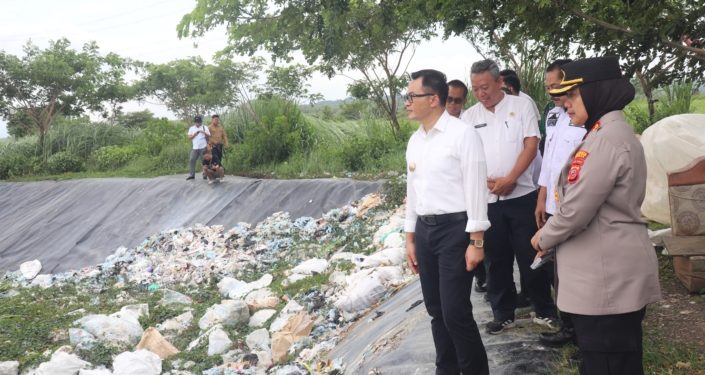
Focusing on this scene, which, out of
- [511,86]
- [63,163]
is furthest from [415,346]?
[63,163]

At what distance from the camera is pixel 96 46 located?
74.2 ft

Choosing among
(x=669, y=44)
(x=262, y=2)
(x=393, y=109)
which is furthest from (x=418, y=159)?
(x=393, y=109)

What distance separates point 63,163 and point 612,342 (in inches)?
782

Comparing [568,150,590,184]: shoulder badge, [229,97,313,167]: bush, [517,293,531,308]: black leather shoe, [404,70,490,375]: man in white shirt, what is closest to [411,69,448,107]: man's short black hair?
[404,70,490,375]: man in white shirt

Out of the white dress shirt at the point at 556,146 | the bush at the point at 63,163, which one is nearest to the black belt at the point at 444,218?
the white dress shirt at the point at 556,146

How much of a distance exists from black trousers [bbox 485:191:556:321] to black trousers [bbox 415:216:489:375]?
62 cm

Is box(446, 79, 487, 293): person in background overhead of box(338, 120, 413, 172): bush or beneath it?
overhead

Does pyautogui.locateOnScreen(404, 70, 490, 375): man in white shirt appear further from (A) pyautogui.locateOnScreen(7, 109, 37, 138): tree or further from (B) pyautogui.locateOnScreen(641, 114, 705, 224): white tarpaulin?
(A) pyautogui.locateOnScreen(7, 109, 37, 138): tree

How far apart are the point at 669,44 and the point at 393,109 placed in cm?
1021

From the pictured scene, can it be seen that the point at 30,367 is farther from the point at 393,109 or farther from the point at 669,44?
the point at 393,109

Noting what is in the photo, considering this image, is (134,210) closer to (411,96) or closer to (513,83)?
(513,83)

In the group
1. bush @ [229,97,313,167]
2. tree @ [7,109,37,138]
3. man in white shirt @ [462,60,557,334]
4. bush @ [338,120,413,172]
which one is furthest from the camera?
tree @ [7,109,37,138]

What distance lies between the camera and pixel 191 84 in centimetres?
2561

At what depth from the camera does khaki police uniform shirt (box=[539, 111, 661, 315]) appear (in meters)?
1.81
